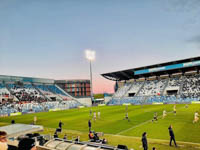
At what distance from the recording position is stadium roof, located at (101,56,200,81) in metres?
65.3

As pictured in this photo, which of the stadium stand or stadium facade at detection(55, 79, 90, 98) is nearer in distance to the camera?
the stadium stand

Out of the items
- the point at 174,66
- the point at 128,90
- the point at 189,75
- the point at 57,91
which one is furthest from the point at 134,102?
the point at 57,91

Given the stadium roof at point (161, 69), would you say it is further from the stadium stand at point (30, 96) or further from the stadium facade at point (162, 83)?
the stadium stand at point (30, 96)

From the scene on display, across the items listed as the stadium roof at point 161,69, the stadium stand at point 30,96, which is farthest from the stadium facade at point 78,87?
the stadium roof at point 161,69

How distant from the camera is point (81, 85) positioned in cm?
10988

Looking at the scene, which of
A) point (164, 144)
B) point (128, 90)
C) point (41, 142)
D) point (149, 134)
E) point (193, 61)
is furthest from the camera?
point (128, 90)

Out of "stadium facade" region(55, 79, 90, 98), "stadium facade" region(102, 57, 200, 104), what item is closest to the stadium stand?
"stadium facade" region(55, 79, 90, 98)

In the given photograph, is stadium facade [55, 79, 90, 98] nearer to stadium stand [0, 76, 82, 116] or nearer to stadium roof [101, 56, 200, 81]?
stadium stand [0, 76, 82, 116]

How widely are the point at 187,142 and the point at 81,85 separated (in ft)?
318

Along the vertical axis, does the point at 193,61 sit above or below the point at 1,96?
above

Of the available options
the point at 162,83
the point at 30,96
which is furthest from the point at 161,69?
the point at 30,96

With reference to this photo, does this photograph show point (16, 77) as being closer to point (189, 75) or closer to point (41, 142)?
point (41, 142)

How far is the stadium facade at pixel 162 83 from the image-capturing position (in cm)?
6238

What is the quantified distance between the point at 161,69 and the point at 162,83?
6.91 m
